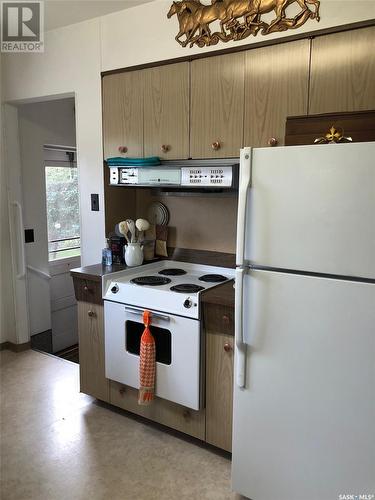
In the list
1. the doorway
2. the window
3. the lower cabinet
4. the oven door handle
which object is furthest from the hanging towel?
the window

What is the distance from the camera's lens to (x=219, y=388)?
2207 millimetres

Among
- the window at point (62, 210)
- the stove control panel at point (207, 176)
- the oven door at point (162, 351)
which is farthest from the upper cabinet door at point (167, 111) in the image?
the window at point (62, 210)

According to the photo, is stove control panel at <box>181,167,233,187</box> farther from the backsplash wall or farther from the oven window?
the oven window

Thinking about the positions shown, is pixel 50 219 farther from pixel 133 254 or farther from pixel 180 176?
pixel 180 176

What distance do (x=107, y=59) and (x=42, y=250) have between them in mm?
2003

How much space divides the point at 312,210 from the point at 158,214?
163 centimetres

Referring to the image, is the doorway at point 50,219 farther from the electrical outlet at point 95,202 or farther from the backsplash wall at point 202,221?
the backsplash wall at point 202,221

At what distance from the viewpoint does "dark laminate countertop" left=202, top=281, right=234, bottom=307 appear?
2065mm

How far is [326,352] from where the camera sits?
64.1 inches

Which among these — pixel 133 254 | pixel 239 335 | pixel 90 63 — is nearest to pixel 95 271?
pixel 133 254

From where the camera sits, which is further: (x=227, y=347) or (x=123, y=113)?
(x=123, y=113)

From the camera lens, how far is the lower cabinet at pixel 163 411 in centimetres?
233

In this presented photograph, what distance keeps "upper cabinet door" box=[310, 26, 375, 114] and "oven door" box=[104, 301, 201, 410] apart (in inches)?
52.2

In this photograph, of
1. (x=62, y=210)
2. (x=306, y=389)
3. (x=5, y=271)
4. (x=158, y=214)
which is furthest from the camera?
(x=62, y=210)
